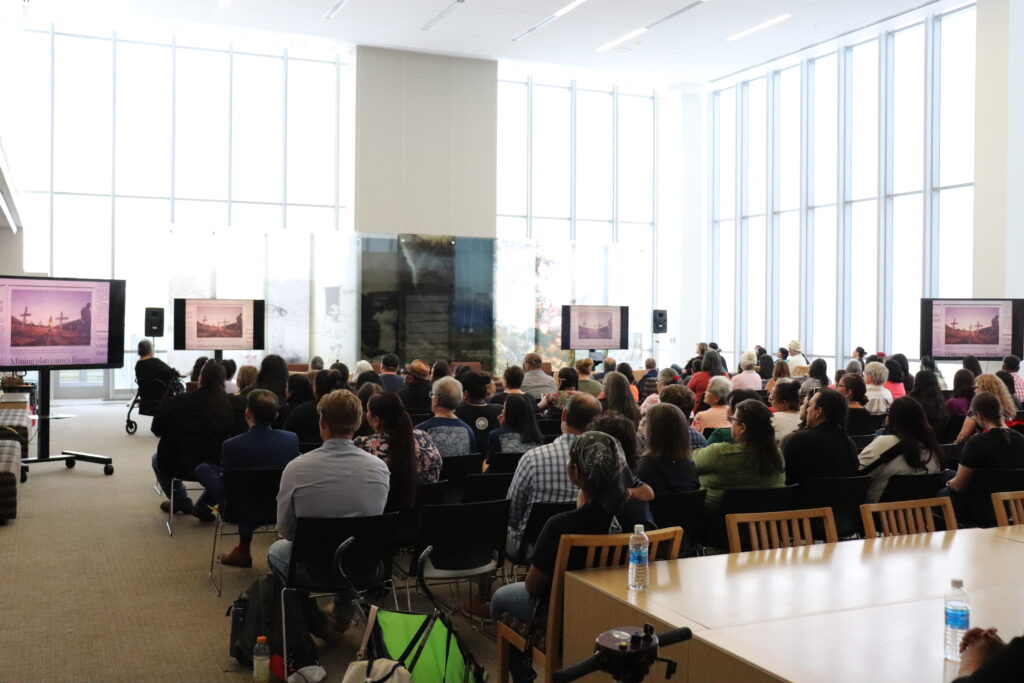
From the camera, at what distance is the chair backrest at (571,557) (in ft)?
10.7

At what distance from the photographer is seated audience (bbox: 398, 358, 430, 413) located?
28.2 feet

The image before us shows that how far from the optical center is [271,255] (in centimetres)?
1492

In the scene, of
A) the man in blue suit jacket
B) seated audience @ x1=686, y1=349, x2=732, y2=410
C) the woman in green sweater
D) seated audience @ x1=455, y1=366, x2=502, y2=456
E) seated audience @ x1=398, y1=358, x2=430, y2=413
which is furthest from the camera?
seated audience @ x1=686, y1=349, x2=732, y2=410

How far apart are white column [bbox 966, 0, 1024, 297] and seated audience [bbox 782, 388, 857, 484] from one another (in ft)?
32.4

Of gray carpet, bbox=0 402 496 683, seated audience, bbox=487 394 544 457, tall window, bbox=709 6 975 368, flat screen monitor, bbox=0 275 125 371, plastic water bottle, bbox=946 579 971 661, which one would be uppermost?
tall window, bbox=709 6 975 368

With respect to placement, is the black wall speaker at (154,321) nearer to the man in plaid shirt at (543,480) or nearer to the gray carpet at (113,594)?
the gray carpet at (113,594)

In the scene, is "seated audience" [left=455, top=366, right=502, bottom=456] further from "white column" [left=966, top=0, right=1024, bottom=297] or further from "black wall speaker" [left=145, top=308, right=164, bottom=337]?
"white column" [left=966, top=0, right=1024, bottom=297]

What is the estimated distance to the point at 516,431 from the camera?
6.36 metres

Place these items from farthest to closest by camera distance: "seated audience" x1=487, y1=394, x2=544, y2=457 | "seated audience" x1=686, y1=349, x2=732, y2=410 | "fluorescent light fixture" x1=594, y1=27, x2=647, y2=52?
1. "fluorescent light fixture" x1=594, y1=27, x2=647, y2=52
2. "seated audience" x1=686, y1=349, x2=732, y2=410
3. "seated audience" x1=487, y1=394, x2=544, y2=457

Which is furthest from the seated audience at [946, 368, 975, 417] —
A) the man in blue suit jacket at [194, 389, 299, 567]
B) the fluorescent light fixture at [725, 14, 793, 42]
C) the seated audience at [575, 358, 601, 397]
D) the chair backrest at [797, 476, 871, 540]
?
the fluorescent light fixture at [725, 14, 793, 42]

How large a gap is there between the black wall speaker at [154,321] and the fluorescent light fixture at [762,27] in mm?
10980

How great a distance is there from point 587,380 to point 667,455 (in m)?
5.03

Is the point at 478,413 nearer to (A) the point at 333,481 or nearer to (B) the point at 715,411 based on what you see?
(B) the point at 715,411

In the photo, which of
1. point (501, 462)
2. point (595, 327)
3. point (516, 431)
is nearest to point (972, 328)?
point (595, 327)
